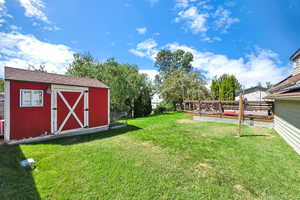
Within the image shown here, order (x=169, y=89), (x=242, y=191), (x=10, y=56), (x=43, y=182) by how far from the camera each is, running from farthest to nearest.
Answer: (x=10, y=56) → (x=169, y=89) → (x=43, y=182) → (x=242, y=191)

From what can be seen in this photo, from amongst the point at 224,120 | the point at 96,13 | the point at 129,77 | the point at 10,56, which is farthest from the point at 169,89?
the point at 10,56

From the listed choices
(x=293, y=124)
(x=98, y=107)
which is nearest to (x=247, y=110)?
(x=293, y=124)

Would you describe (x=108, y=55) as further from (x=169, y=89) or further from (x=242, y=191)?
(x=242, y=191)

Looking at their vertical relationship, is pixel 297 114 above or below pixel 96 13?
below

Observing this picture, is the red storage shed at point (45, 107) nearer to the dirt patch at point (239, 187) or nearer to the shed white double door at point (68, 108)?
the shed white double door at point (68, 108)

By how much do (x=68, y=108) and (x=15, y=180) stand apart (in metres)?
3.52

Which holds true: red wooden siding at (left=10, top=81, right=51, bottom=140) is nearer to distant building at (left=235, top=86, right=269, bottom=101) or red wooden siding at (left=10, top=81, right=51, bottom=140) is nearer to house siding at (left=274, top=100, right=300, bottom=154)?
house siding at (left=274, top=100, right=300, bottom=154)

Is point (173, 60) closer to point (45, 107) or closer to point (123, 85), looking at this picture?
point (123, 85)

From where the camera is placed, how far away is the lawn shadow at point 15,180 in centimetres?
192

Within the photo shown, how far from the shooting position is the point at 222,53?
19.5m

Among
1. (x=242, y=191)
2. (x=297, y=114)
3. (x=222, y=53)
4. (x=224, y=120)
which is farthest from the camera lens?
(x=222, y=53)

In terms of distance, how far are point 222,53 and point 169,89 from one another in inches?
456

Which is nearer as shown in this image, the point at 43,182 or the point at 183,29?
the point at 43,182

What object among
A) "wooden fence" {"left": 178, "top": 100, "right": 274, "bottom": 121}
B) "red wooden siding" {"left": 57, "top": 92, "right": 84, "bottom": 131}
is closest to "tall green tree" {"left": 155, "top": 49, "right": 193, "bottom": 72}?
"wooden fence" {"left": 178, "top": 100, "right": 274, "bottom": 121}
